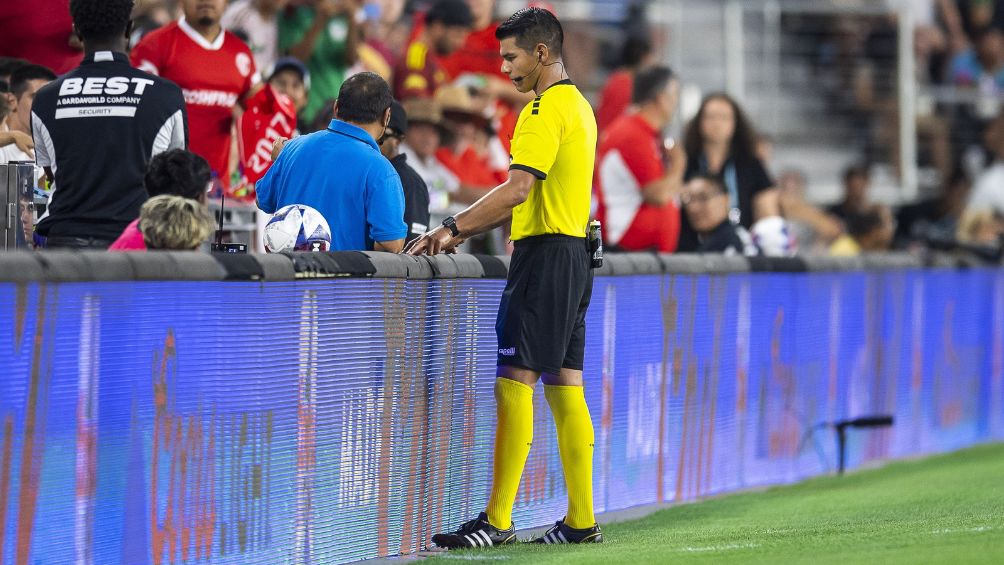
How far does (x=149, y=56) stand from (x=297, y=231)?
2954 millimetres

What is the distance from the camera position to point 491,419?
27.7ft

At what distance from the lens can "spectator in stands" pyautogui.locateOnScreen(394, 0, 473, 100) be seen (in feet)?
43.1

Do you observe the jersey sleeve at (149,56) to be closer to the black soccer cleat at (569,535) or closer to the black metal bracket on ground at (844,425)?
the black soccer cleat at (569,535)

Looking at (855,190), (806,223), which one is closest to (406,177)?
(806,223)

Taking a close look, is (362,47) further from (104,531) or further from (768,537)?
(104,531)

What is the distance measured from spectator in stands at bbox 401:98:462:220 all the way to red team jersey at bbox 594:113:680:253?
110 cm

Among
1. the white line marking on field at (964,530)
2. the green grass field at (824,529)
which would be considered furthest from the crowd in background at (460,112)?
the white line marking on field at (964,530)

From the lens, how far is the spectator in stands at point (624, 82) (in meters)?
14.4

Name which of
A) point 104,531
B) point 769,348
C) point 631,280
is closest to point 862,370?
point 769,348

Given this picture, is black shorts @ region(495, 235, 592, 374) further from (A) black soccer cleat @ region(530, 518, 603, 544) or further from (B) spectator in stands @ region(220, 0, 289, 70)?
(B) spectator in stands @ region(220, 0, 289, 70)

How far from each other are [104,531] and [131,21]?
3106mm

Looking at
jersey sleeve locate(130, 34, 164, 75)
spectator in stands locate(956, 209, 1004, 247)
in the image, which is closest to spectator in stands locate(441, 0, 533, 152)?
jersey sleeve locate(130, 34, 164, 75)

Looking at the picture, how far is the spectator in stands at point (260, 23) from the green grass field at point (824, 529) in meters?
4.61

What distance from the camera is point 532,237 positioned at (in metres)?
7.78
